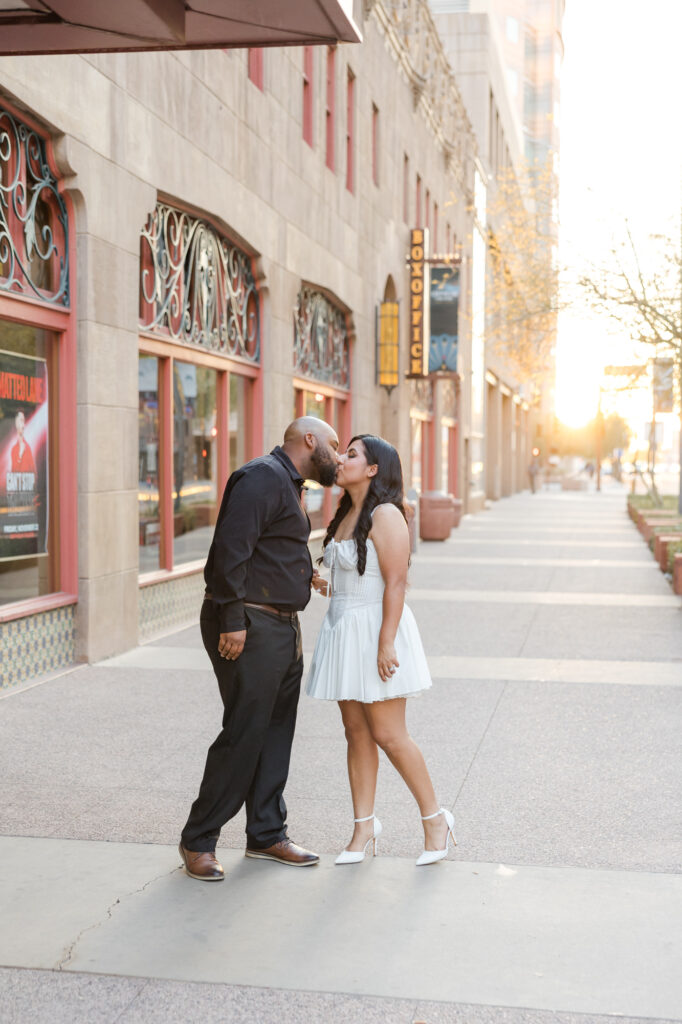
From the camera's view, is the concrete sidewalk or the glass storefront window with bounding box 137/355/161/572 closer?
the concrete sidewalk

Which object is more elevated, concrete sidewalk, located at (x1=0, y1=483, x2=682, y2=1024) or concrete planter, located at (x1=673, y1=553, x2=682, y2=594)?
concrete planter, located at (x1=673, y1=553, x2=682, y2=594)

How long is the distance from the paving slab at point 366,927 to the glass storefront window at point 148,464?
21.8ft

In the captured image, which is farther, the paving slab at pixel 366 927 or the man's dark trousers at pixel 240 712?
the man's dark trousers at pixel 240 712

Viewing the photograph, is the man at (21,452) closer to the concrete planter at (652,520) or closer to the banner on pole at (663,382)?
the banner on pole at (663,382)

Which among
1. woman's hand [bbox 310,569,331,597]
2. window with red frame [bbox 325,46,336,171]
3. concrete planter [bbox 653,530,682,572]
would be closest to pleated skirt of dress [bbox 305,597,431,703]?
woman's hand [bbox 310,569,331,597]

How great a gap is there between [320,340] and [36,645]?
1058 cm

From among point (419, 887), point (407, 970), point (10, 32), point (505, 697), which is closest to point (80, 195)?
point (10, 32)

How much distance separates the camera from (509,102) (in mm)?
52062

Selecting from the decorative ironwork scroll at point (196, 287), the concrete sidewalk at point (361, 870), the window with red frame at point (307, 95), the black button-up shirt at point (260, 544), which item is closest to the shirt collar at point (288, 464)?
the black button-up shirt at point (260, 544)

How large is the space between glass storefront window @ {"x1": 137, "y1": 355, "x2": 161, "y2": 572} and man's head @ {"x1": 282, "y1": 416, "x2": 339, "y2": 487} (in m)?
6.77

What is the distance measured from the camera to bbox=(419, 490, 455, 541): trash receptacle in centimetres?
2581

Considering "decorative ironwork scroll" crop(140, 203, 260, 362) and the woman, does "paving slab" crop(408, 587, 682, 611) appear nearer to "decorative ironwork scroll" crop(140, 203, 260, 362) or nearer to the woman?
"decorative ironwork scroll" crop(140, 203, 260, 362)

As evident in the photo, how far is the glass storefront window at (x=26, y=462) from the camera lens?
29.8ft

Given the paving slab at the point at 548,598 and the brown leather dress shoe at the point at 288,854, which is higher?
the brown leather dress shoe at the point at 288,854
